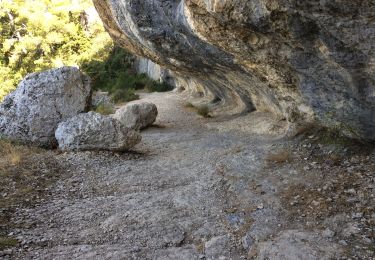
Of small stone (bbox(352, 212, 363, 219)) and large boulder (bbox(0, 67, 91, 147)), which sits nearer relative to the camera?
small stone (bbox(352, 212, 363, 219))

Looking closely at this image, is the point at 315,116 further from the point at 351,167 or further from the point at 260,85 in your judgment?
the point at 260,85

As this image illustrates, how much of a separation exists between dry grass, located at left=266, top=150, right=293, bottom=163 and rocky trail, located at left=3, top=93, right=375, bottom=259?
22 mm

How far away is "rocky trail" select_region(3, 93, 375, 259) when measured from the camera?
4762mm

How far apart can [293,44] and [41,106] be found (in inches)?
268

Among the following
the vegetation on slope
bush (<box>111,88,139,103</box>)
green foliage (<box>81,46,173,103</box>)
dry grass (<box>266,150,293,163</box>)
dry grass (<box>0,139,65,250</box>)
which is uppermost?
the vegetation on slope

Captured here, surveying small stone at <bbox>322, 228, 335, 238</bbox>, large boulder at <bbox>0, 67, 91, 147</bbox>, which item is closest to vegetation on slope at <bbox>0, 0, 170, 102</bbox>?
large boulder at <bbox>0, 67, 91, 147</bbox>

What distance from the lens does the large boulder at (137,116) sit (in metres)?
12.6

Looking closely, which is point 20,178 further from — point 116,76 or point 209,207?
point 116,76

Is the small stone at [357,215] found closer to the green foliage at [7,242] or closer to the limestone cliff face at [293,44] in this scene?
the limestone cliff face at [293,44]

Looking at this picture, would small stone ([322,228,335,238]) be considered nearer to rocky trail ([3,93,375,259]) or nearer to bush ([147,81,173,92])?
rocky trail ([3,93,375,259])

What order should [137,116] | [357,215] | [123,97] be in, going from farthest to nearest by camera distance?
[123,97], [137,116], [357,215]

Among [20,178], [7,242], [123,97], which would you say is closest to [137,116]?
[20,178]

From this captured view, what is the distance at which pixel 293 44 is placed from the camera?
6109 mm

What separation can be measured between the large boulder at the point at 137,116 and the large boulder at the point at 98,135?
10.7 ft
